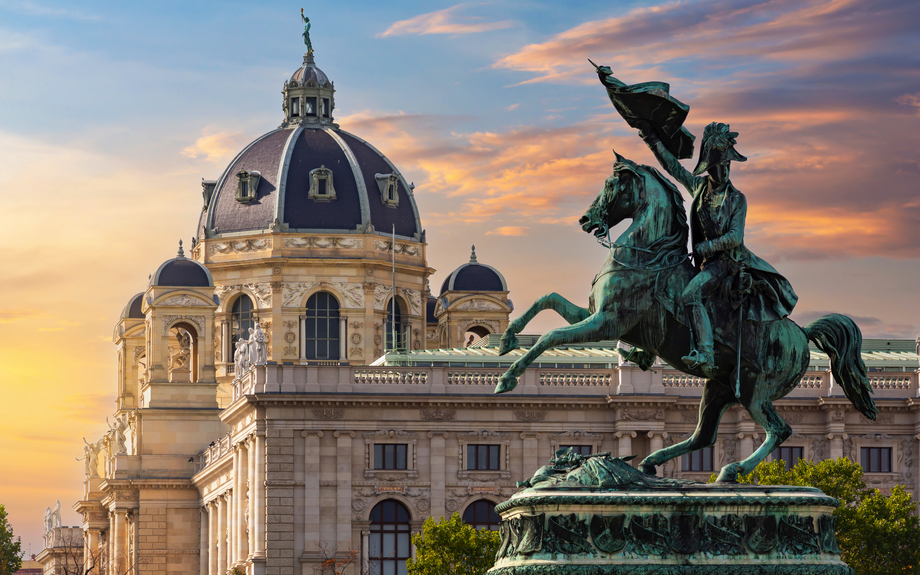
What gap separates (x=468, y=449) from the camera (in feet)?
297

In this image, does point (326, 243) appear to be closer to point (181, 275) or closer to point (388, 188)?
point (388, 188)

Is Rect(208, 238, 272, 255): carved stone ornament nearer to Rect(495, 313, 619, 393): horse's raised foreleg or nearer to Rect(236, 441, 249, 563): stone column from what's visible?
Rect(236, 441, 249, 563): stone column

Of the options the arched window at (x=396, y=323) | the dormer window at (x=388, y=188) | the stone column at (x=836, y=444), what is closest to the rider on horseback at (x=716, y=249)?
the stone column at (x=836, y=444)

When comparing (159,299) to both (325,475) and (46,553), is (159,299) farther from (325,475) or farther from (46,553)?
(46,553)

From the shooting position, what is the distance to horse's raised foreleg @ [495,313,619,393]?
2411cm

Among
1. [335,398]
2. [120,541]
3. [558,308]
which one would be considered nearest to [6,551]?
[120,541]

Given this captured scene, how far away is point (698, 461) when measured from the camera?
90.1 meters

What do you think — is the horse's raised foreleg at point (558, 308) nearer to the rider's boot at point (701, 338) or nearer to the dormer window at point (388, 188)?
the rider's boot at point (701, 338)

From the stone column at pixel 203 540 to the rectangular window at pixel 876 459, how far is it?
38.0m

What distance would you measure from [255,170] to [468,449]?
45735 mm

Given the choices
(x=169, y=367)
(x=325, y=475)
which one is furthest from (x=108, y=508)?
(x=325, y=475)

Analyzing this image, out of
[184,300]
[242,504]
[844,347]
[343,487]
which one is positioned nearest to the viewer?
[844,347]

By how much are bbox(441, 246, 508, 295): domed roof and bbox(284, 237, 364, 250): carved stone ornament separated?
8.44 m

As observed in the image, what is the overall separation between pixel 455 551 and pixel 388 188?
57.9 metres
